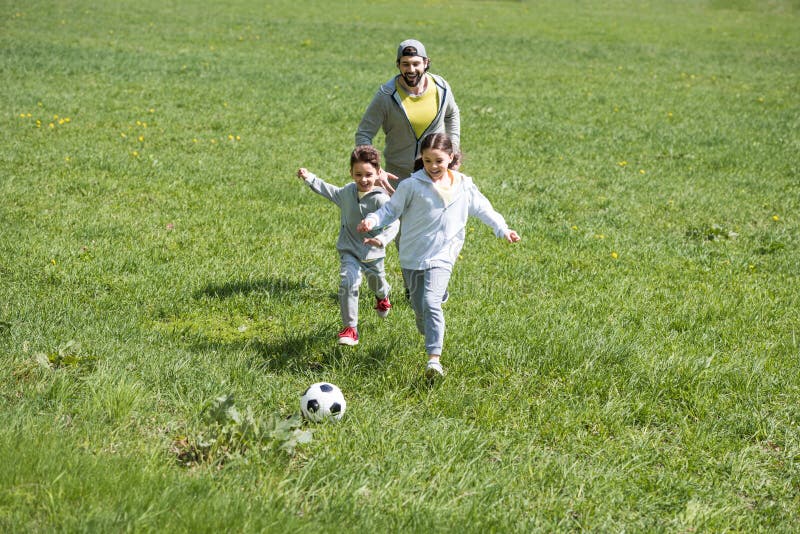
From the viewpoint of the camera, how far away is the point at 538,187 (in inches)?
390

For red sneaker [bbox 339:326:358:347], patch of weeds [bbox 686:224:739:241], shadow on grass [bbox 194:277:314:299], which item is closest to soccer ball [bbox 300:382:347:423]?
red sneaker [bbox 339:326:358:347]

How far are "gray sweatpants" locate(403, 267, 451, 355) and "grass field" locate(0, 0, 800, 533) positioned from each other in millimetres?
269

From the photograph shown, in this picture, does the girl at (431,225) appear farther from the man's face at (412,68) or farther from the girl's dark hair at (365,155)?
the man's face at (412,68)

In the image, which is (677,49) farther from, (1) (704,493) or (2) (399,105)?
(1) (704,493)

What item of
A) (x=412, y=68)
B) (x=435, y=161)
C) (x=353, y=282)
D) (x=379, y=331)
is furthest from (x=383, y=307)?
(x=412, y=68)

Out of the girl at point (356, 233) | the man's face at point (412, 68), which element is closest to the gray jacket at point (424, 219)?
the girl at point (356, 233)

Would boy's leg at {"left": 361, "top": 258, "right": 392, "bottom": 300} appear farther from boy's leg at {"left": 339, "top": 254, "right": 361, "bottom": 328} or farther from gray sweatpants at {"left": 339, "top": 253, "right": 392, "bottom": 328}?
boy's leg at {"left": 339, "top": 254, "right": 361, "bottom": 328}

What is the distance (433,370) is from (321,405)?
82 centimetres

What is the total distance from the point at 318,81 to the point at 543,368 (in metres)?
12.7

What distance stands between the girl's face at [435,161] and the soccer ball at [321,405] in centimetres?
149

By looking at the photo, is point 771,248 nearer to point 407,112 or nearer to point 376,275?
point 407,112

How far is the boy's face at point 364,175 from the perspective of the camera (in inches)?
205

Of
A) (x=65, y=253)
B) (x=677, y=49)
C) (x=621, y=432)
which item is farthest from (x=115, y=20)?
(x=621, y=432)

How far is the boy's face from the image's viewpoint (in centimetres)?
521
